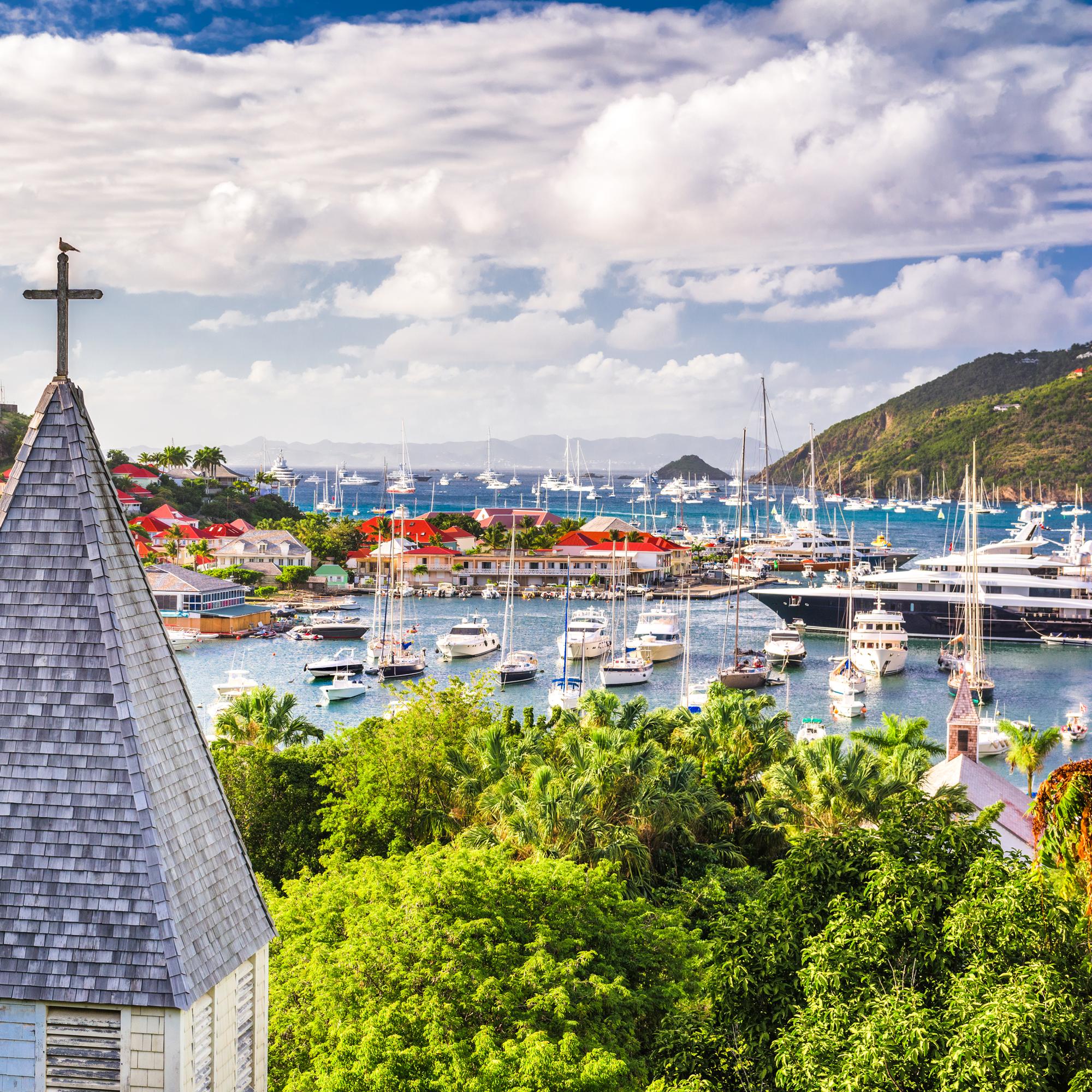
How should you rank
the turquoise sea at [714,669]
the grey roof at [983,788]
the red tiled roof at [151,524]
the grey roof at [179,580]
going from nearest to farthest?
the grey roof at [983,788] → the turquoise sea at [714,669] → the grey roof at [179,580] → the red tiled roof at [151,524]

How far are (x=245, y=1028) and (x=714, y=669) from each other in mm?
67556

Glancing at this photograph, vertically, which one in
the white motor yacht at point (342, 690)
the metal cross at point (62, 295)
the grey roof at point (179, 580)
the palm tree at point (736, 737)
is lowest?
the white motor yacht at point (342, 690)

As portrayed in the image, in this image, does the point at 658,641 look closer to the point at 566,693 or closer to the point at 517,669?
the point at 517,669

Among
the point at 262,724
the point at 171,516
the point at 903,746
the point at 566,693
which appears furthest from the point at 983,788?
the point at 171,516

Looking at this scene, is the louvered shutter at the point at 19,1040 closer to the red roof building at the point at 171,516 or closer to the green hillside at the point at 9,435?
the red roof building at the point at 171,516

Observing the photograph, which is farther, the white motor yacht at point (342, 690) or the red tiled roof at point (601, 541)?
the red tiled roof at point (601, 541)

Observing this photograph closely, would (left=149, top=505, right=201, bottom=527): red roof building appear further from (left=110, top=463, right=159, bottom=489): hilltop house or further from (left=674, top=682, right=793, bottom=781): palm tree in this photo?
(left=674, top=682, right=793, bottom=781): palm tree

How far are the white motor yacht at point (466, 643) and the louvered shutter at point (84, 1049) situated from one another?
70.4 m

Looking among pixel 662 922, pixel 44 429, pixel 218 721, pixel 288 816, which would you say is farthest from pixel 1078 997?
pixel 218 721

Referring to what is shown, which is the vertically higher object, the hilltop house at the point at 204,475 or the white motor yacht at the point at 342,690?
the hilltop house at the point at 204,475

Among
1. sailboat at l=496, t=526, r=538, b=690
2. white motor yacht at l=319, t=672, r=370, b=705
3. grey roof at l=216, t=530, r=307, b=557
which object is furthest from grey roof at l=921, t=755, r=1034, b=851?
grey roof at l=216, t=530, r=307, b=557

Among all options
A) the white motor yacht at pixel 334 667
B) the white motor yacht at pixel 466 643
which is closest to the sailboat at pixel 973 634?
the white motor yacht at pixel 466 643

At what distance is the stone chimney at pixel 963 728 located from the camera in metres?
34.7

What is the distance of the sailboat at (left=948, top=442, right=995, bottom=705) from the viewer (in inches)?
2603
